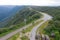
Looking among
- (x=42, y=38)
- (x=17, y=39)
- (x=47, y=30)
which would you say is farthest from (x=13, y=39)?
(x=47, y=30)

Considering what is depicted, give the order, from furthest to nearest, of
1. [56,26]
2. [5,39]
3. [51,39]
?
1. [56,26]
2. [51,39]
3. [5,39]

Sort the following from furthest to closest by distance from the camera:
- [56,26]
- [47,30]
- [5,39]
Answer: [56,26] < [47,30] < [5,39]

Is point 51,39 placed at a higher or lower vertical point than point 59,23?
lower

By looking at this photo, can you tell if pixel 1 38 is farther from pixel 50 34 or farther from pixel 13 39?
pixel 50 34

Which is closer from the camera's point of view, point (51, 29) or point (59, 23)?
point (51, 29)

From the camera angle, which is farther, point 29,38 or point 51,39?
point 51,39

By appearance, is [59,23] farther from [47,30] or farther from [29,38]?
[29,38]

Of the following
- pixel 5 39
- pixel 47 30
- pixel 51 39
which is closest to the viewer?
pixel 5 39

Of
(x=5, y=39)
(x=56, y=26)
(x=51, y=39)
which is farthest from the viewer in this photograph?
(x=56, y=26)

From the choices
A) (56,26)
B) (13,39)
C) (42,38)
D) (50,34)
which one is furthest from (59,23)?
(13,39)
